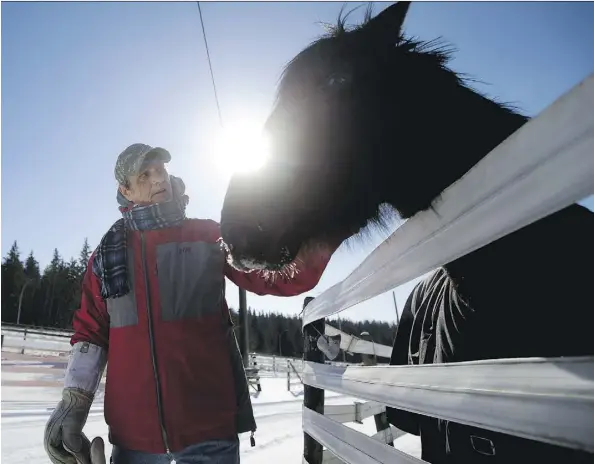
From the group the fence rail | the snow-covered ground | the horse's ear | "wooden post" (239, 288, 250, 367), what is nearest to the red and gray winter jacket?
the fence rail

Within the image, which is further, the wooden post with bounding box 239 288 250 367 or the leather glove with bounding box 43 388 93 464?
the wooden post with bounding box 239 288 250 367

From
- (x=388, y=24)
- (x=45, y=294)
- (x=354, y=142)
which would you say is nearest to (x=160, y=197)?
(x=354, y=142)

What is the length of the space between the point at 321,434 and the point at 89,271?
1603 millimetres

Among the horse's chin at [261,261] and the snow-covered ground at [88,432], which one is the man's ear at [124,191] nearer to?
the horse's chin at [261,261]

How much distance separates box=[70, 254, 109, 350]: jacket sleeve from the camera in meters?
2.01

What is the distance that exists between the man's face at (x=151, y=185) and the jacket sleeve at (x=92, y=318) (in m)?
0.39

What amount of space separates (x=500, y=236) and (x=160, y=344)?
144cm

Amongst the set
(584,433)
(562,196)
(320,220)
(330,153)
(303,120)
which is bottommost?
(584,433)

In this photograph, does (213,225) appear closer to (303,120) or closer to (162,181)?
(162,181)

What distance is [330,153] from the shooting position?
1.73 metres

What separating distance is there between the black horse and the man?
32 centimetres

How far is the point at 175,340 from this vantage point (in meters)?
1.79

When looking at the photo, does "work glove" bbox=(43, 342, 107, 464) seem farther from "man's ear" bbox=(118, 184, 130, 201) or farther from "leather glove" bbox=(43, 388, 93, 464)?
"man's ear" bbox=(118, 184, 130, 201)

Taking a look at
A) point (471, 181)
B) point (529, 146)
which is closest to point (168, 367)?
point (471, 181)
